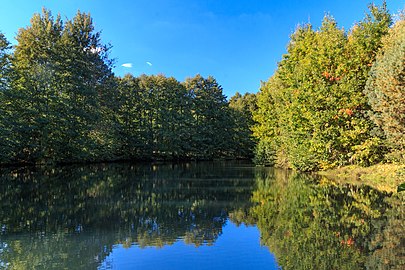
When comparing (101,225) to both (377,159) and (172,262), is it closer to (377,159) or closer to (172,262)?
(172,262)

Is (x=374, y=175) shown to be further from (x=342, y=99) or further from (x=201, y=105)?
(x=201, y=105)

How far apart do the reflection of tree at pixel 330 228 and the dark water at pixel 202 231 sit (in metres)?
0.03

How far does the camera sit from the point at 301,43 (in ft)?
121

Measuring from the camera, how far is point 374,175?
25.7 metres

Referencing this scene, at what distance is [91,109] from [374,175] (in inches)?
1373

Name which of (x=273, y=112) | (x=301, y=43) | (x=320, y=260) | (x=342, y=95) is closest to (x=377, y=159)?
(x=342, y=95)

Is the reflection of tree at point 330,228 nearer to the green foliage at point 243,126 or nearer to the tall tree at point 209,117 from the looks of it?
the tall tree at point 209,117

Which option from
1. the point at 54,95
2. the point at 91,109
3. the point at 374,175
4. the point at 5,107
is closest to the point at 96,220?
the point at 374,175

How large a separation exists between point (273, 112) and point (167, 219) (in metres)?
36.8

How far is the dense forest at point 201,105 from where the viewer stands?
2780 cm

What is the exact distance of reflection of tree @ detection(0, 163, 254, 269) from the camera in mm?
8969

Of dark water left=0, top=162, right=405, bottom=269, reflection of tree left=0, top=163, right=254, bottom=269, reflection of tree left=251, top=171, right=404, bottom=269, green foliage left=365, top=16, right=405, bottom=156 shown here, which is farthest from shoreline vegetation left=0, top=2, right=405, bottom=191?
reflection of tree left=0, top=163, right=254, bottom=269

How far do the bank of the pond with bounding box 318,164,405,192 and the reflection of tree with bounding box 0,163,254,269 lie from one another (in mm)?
9024

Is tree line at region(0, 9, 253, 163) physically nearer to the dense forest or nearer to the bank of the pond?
the dense forest
